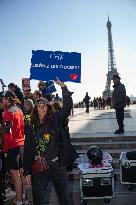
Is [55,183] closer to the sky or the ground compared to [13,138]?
closer to the ground

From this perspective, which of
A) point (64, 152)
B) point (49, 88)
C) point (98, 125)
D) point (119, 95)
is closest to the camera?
point (64, 152)

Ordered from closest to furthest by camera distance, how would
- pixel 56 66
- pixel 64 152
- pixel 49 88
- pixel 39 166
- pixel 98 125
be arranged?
pixel 39 166 < pixel 64 152 < pixel 56 66 < pixel 49 88 < pixel 98 125

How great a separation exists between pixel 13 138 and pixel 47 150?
1321 mm

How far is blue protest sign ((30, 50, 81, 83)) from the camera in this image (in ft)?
20.5

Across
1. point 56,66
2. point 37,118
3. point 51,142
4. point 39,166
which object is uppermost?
point 56,66

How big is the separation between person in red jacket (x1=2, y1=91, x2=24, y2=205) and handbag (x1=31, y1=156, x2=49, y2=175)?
1239 mm

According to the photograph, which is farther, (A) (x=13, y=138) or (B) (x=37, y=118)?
(A) (x=13, y=138)

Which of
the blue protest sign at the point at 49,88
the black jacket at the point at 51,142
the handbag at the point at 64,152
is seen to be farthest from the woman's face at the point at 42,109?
the blue protest sign at the point at 49,88

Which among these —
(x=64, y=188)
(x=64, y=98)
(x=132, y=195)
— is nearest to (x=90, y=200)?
(x=132, y=195)

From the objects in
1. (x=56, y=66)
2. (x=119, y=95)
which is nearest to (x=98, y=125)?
(x=119, y=95)

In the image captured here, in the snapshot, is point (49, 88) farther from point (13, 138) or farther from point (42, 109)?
point (42, 109)

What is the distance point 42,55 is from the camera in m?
6.64

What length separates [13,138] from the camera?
5477 mm

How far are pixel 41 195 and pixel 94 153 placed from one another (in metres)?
1.87
